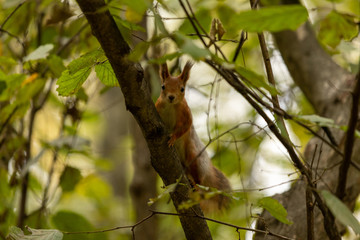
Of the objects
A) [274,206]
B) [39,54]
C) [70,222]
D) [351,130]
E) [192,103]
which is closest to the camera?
[351,130]

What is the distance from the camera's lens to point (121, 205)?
214 inches

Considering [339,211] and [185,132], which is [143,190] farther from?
[339,211]

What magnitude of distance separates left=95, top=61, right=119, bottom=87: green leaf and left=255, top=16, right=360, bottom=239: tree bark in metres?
0.94

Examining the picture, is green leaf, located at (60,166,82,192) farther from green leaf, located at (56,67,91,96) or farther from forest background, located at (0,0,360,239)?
green leaf, located at (56,67,91,96)

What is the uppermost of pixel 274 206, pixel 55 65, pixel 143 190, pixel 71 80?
pixel 71 80

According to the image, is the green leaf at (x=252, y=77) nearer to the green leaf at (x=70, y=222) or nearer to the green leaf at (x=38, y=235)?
the green leaf at (x=38, y=235)

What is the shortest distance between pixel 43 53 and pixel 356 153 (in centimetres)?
150

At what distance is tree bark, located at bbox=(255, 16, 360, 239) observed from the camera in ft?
6.68

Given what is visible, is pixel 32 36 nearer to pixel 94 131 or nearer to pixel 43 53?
pixel 43 53

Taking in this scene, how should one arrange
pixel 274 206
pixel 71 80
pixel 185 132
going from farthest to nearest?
1. pixel 185 132
2. pixel 71 80
3. pixel 274 206

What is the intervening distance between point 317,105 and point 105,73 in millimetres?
1364

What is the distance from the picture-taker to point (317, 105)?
2445 millimetres

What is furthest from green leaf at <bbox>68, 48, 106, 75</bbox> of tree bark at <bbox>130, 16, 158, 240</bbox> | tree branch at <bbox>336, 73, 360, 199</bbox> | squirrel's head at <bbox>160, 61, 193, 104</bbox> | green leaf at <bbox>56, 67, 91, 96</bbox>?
tree bark at <bbox>130, 16, 158, 240</bbox>

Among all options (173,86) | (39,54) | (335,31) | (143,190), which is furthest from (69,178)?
(335,31)
